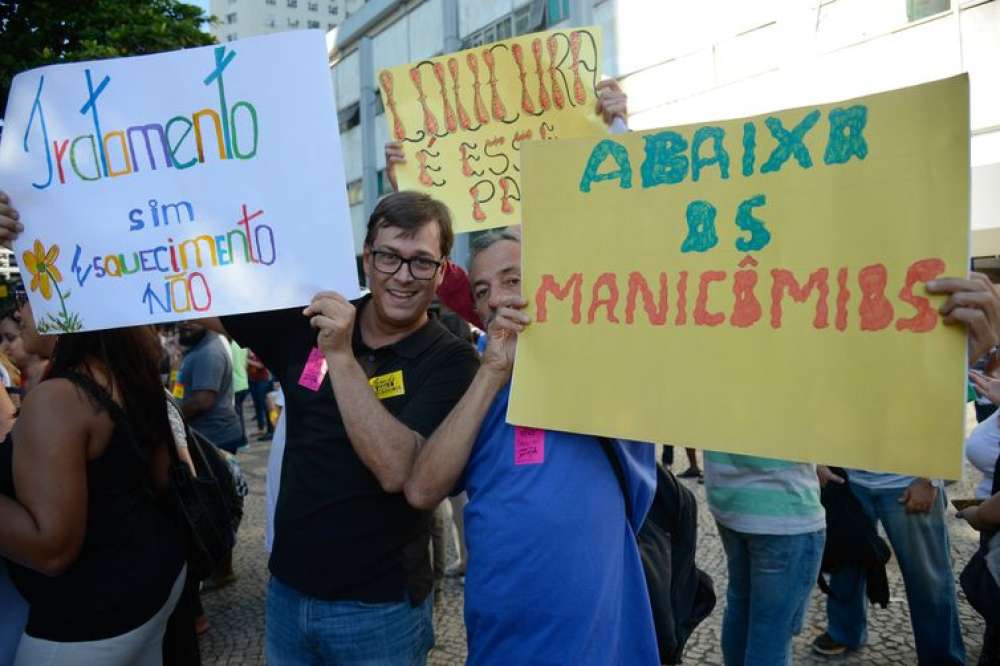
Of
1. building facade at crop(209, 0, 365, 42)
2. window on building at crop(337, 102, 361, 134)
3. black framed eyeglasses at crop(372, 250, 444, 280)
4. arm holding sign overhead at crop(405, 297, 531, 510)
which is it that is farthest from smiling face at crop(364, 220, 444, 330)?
building facade at crop(209, 0, 365, 42)

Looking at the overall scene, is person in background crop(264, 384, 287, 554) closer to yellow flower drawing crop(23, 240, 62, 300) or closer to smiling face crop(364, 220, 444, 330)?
smiling face crop(364, 220, 444, 330)

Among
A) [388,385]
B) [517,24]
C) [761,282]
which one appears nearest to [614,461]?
[761,282]

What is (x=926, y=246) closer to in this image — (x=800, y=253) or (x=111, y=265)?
(x=800, y=253)

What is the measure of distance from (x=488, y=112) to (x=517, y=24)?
1577 cm

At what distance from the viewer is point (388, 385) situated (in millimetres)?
1809

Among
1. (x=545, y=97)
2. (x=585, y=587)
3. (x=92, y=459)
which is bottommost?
(x=585, y=587)

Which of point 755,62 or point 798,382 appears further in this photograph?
point 755,62

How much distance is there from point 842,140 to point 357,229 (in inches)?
973

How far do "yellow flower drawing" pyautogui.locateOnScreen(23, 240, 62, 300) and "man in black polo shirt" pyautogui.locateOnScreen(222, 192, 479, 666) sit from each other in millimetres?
627

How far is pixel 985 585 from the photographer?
2.22 meters

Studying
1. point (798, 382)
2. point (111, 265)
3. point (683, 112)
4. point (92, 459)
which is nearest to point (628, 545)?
point (798, 382)

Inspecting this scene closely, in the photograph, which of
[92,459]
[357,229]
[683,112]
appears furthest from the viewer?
[357,229]

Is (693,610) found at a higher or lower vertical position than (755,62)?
lower

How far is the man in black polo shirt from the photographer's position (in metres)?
1.73
